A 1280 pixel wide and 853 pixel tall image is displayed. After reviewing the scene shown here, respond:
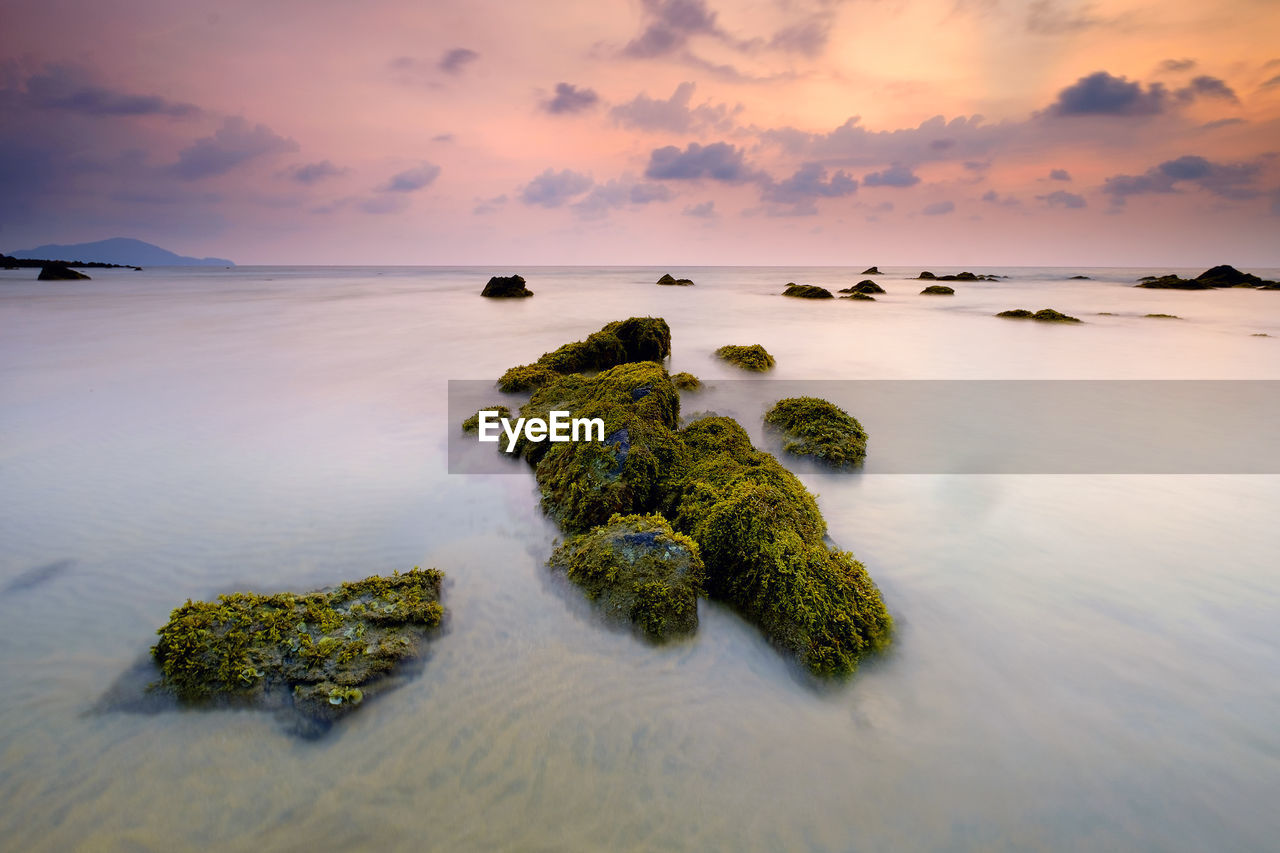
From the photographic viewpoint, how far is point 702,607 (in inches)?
137

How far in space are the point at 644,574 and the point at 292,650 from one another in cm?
199

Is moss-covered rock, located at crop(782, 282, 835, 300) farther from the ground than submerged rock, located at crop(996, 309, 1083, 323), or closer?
farther from the ground

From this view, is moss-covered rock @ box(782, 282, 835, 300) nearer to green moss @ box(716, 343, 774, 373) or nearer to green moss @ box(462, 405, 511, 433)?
green moss @ box(716, 343, 774, 373)

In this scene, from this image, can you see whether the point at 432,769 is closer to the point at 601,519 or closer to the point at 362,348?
the point at 601,519

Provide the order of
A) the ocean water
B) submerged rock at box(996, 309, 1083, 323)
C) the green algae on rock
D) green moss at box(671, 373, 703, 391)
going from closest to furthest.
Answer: the ocean water
the green algae on rock
green moss at box(671, 373, 703, 391)
submerged rock at box(996, 309, 1083, 323)

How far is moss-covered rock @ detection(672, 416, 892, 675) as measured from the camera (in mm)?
3094

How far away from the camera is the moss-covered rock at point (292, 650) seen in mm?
2693

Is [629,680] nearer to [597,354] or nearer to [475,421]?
[475,421]

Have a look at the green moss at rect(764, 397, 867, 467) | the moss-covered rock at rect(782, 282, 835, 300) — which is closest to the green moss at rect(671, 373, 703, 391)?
the green moss at rect(764, 397, 867, 467)

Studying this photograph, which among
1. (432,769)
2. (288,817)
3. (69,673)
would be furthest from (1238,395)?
(69,673)

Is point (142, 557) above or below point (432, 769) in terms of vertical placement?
above

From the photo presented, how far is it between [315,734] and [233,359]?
11996 mm

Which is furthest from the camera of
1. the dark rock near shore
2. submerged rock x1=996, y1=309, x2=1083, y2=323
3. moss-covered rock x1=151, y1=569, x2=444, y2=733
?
the dark rock near shore

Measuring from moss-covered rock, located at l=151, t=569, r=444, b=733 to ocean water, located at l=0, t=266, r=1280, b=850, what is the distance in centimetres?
14
